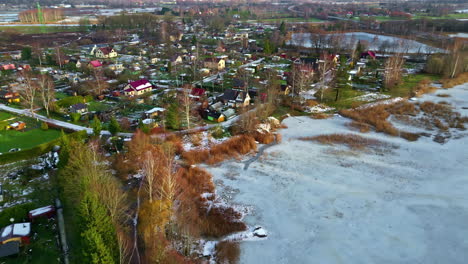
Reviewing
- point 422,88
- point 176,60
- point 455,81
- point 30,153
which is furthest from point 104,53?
point 455,81

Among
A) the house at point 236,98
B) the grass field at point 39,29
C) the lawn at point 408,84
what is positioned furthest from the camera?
the grass field at point 39,29

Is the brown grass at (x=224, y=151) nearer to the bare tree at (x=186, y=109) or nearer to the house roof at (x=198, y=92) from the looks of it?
the bare tree at (x=186, y=109)

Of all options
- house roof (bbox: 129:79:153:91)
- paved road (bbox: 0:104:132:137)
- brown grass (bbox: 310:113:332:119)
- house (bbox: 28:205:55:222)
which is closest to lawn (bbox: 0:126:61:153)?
paved road (bbox: 0:104:132:137)

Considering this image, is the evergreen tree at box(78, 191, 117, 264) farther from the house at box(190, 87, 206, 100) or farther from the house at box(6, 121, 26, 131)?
the house at box(190, 87, 206, 100)

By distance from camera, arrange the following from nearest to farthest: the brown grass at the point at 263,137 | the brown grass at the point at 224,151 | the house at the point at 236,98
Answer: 1. the brown grass at the point at 224,151
2. the brown grass at the point at 263,137
3. the house at the point at 236,98

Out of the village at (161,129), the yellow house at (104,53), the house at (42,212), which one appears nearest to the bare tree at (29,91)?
the village at (161,129)

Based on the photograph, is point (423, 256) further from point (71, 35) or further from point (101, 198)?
point (71, 35)
